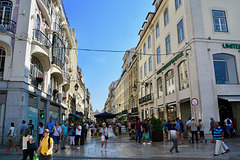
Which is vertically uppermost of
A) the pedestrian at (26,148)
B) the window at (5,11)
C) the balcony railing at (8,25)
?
the window at (5,11)

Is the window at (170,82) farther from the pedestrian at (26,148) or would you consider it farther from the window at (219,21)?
the pedestrian at (26,148)

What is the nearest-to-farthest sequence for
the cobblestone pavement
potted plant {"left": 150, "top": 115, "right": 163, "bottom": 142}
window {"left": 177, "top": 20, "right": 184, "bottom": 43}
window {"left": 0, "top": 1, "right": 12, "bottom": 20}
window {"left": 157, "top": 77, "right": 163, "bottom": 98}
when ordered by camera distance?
the cobblestone pavement, window {"left": 0, "top": 1, "right": 12, "bottom": 20}, potted plant {"left": 150, "top": 115, "right": 163, "bottom": 142}, window {"left": 177, "top": 20, "right": 184, "bottom": 43}, window {"left": 157, "top": 77, "right": 163, "bottom": 98}

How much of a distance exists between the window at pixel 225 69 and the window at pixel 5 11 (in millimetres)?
16731

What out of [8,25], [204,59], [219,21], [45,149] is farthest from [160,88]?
[45,149]

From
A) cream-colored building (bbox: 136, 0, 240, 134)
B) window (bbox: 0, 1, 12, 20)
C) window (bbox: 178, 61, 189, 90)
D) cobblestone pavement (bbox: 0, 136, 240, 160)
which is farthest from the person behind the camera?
window (bbox: 178, 61, 189, 90)

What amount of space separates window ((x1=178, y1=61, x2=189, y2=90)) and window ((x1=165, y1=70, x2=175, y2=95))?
197cm

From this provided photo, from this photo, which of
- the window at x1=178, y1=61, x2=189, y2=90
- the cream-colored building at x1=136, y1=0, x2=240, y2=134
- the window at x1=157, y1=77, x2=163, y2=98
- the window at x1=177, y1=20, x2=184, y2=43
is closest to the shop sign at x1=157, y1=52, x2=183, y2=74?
the cream-colored building at x1=136, y1=0, x2=240, y2=134

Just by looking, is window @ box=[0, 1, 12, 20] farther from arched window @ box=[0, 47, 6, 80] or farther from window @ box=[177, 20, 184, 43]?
window @ box=[177, 20, 184, 43]

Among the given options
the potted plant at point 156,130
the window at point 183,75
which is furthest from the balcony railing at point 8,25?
the window at point 183,75

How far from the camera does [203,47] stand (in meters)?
16.3

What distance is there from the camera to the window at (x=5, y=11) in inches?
566

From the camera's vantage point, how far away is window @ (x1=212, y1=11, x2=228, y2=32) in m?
17.2

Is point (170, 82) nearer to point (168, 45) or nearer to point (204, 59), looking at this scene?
point (168, 45)

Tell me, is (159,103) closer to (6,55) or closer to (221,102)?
(221,102)
